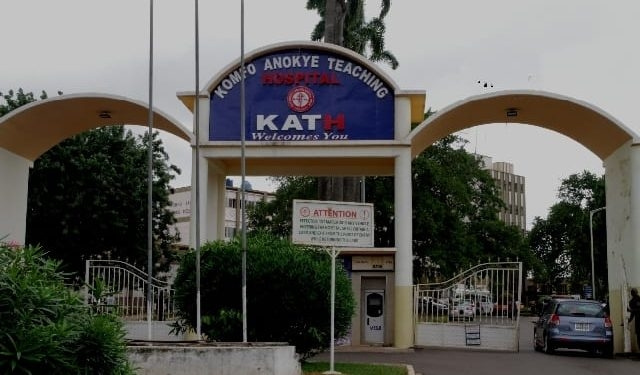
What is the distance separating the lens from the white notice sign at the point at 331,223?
568 inches

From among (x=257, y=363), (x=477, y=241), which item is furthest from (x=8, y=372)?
(x=477, y=241)

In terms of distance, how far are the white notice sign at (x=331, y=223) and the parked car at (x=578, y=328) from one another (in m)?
8.36

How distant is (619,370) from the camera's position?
1755cm

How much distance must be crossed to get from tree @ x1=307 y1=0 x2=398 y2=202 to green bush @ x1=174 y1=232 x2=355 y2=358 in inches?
628

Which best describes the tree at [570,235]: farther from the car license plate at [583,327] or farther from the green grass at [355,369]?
the green grass at [355,369]

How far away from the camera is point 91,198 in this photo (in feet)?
97.2

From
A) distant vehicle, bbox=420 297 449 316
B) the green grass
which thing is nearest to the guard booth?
distant vehicle, bbox=420 297 449 316

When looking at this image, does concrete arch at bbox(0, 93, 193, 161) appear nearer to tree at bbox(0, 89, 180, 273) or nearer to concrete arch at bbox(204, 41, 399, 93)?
concrete arch at bbox(204, 41, 399, 93)

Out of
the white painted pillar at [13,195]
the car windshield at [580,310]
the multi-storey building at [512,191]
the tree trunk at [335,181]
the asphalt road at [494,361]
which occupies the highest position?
the multi-storey building at [512,191]

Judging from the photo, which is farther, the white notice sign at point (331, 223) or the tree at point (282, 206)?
the tree at point (282, 206)

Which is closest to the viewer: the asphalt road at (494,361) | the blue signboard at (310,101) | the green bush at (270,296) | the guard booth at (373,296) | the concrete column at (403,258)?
the green bush at (270,296)

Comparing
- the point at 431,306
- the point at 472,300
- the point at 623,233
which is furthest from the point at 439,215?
the point at 623,233

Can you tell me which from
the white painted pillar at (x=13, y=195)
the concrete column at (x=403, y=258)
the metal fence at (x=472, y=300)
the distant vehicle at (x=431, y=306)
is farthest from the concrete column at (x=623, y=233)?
the white painted pillar at (x=13, y=195)

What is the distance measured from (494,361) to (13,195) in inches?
515
